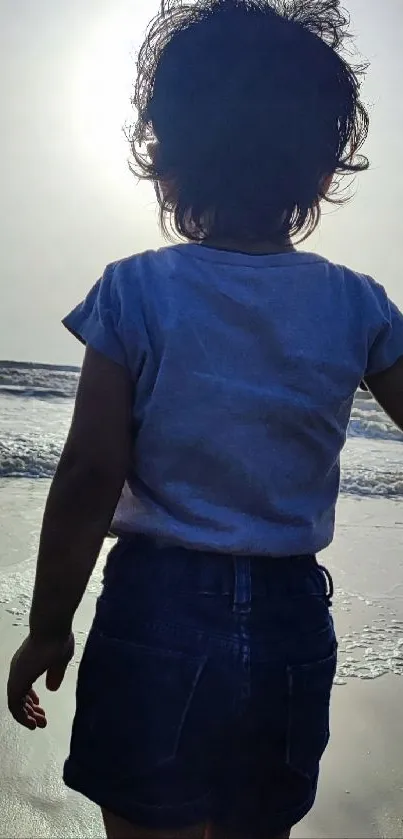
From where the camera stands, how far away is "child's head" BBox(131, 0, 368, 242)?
→ 30.5 inches

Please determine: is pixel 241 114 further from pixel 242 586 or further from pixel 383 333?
pixel 242 586

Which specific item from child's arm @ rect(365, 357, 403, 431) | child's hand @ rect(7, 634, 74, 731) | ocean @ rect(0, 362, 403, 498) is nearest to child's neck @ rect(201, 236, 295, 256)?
child's arm @ rect(365, 357, 403, 431)

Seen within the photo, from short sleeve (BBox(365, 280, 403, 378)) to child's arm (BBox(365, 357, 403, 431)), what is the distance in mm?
12

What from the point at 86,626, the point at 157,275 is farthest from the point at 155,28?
the point at 86,626

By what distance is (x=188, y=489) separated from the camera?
0.71 m

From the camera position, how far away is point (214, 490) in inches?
28.1

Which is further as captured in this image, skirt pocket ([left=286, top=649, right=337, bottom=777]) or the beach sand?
the beach sand

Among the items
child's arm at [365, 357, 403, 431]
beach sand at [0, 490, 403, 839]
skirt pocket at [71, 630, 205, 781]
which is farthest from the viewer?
beach sand at [0, 490, 403, 839]

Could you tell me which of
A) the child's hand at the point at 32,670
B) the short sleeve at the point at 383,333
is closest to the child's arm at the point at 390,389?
the short sleeve at the point at 383,333

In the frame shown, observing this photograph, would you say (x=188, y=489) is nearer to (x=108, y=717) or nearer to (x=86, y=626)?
(x=108, y=717)

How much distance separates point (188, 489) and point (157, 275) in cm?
18

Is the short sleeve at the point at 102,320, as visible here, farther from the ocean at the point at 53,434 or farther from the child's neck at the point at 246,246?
the ocean at the point at 53,434

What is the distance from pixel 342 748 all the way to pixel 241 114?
1.02m

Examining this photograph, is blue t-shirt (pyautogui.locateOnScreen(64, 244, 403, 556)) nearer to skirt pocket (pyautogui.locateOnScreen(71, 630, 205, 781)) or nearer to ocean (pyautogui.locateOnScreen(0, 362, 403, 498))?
skirt pocket (pyautogui.locateOnScreen(71, 630, 205, 781))
